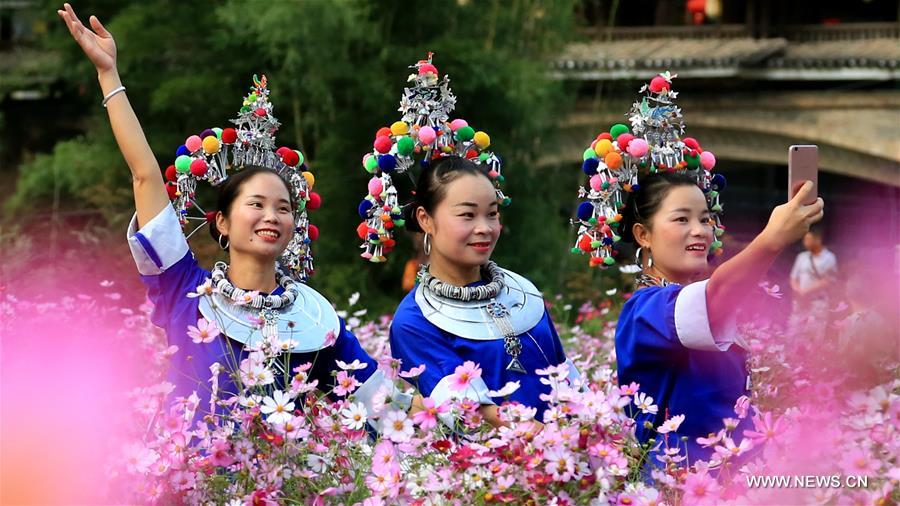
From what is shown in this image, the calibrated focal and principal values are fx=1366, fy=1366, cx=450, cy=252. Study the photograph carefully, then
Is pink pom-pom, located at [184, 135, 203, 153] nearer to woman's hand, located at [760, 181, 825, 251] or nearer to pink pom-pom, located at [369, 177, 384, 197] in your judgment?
pink pom-pom, located at [369, 177, 384, 197]

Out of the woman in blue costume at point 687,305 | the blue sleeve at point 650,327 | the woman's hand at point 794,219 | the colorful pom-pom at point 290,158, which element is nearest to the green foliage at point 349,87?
the colorful pom-pom at point 290,158

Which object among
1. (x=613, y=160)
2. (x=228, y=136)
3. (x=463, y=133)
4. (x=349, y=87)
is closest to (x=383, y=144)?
(x=463, y=133)

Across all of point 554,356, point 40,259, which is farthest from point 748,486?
point 40,259

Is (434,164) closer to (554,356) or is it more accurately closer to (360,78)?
(554,356)

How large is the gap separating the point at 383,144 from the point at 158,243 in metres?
0.73

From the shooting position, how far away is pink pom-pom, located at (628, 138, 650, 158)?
372 centimetres

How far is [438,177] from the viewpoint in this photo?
12.5 feet

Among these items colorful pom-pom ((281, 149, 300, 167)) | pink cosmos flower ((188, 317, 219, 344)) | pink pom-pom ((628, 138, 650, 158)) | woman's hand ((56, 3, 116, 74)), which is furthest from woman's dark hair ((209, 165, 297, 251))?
pink pom-pom ((628, 138, 650, 158))

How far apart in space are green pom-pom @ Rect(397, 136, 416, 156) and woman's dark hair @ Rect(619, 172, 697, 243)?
25.0 inches

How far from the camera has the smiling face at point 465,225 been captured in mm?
3668

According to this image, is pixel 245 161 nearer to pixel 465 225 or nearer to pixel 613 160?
pixel 465 225

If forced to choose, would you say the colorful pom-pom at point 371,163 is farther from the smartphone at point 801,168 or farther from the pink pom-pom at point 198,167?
the smartphone at point 801,168

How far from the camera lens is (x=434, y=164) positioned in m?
3.88

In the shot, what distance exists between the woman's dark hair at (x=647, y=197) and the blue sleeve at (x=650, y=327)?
0.28 meters
